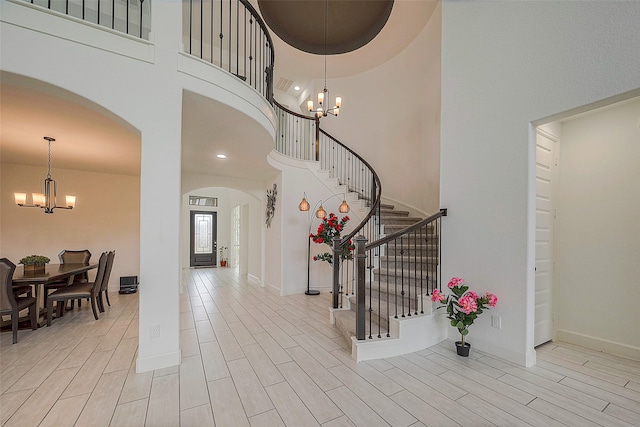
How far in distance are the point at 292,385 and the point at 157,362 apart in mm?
1350

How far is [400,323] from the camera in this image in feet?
9.65

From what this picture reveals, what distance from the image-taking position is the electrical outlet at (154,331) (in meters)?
2.53

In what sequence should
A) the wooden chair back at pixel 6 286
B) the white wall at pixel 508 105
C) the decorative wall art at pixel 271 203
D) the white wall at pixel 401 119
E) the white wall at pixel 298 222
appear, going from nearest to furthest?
the white wall at pixel 508 105 < the wooden chair back at pixel 6 286 < the white wall at pixel 401 119 < the white wall at pixel 298 222 < the decorative wall art at pixel 271 203

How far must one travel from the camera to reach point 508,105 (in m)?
2.88

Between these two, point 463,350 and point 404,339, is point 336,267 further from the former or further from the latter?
point 463,350

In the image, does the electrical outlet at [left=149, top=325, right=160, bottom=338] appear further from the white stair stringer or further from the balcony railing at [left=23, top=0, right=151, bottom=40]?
the balcony railing at [left=23, top=0, right=151, bottom=40]

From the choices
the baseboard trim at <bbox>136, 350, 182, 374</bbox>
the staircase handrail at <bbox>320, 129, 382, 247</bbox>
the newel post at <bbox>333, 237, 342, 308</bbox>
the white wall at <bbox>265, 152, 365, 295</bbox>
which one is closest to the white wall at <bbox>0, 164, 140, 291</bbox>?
the white wall at <bbox>265, 152, 365, 295</bbox>

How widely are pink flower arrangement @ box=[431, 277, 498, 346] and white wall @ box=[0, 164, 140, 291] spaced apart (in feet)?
21.8

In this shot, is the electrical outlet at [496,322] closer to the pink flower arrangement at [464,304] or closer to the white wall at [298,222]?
the pink flower arrangement at [464,304]

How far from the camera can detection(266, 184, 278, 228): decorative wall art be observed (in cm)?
605

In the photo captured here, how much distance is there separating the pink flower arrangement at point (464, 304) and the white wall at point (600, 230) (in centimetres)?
133

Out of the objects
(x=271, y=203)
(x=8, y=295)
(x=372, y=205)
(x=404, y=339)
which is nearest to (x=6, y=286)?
(x=8, y=295)

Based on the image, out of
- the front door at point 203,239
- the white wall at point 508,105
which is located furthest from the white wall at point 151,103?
the front door at point 203,239

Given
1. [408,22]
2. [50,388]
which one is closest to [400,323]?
[50,388]
